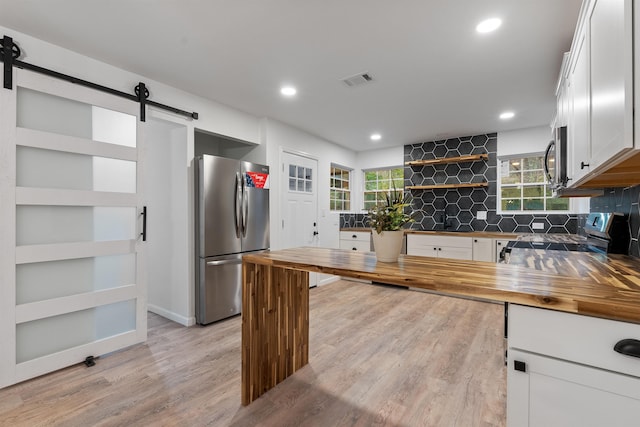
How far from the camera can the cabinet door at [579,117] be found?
1424mm

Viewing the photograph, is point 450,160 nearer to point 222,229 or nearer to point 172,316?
point 222,229

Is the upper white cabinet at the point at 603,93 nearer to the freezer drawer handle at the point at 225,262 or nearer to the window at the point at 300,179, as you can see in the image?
the freezer drawer handle at the point at 225,262

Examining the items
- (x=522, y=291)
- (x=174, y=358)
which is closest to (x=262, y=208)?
(x=174, y=358)

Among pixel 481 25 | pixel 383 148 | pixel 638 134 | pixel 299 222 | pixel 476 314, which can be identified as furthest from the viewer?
pixel 383 148

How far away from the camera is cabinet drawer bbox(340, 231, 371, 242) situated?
16.6 ft

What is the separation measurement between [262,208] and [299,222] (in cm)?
91

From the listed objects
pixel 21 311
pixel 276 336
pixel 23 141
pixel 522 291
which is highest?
pixel 23 141

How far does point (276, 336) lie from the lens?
1991 mm

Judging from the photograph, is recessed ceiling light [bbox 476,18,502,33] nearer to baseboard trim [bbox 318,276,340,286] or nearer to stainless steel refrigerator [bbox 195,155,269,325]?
stainless steel refrigerator [bbox 195,155,269,325]

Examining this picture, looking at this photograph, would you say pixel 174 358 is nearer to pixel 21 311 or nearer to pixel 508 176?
pixel 21 311

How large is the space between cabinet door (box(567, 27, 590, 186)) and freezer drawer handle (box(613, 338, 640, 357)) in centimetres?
93

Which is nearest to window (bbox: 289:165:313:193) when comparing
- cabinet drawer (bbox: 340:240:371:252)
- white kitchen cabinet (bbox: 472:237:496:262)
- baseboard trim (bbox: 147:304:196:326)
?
cabinet drawer (bbox: 340:240:371:252)

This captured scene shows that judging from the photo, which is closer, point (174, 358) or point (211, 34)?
point (211, 34)

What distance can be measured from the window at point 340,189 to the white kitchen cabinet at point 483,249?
2.36m
